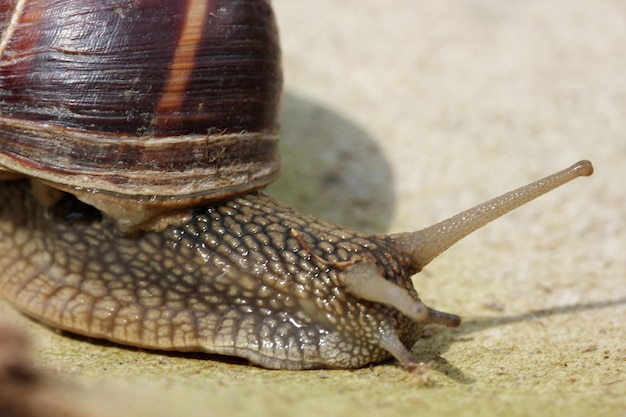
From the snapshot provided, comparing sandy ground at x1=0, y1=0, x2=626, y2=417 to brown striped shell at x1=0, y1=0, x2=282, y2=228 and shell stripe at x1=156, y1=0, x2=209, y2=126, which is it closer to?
brown striped shell at x1=0, y1=0, x2=282, y2=228

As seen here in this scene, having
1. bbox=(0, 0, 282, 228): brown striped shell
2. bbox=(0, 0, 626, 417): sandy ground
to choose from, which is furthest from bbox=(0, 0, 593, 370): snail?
bbox=(0, 0, 626, 417): sandy ground

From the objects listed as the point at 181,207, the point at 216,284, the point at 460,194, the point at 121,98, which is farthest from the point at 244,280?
the point at 460,194

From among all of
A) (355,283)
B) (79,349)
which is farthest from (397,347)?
(79,349)

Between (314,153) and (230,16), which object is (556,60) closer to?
(314,153)

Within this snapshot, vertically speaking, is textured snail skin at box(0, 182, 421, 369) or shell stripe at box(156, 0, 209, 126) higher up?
shell stripe at box(156, 0, 209, 126)

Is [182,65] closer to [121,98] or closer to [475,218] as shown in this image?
[121,98]

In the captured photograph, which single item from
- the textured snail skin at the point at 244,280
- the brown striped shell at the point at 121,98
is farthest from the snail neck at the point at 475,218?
the brown striped shell at the point at 121,98
